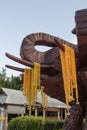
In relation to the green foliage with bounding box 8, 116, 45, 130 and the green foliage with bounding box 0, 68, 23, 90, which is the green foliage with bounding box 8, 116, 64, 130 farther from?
the green foliage with bounding box 0, 68, 23, 90

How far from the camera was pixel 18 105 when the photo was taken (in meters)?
23.5

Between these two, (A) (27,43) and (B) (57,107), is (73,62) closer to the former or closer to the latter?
(A) (27,43)

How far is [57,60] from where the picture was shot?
479 centimetres

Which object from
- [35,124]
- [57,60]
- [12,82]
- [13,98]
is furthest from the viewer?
[12,82]

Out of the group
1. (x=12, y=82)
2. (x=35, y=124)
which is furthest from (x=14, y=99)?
(x=12, y=82)

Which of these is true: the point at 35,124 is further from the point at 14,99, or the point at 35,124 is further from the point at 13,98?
the point at 13,98

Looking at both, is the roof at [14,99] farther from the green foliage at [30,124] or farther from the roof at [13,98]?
the green foliage at [30,124]

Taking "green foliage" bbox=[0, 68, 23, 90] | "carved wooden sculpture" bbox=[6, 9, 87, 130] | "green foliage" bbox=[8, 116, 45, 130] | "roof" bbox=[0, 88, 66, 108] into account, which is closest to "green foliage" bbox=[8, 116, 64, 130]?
"green foliage" bbox=[8, 116, 45, 130]

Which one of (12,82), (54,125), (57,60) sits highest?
(12,82)

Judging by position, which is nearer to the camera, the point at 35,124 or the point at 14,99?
the point at 35,124

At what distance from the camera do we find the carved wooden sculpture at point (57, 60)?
4465 mm

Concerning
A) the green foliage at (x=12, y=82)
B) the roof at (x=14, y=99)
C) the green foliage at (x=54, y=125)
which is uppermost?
the green foliage at (x=12, y=82)

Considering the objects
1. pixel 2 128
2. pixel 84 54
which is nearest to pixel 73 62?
pixel 84 54

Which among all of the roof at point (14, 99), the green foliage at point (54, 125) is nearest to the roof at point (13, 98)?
the roof at point (14, 99)
